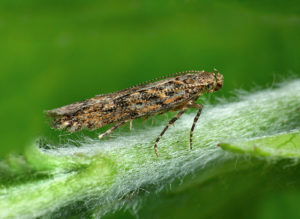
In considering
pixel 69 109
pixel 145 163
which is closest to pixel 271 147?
pixel 145 163

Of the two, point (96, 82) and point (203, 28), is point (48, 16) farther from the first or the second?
point (203, 28)

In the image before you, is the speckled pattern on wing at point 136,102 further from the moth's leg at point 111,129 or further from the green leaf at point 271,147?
the green leaf at point 271,147

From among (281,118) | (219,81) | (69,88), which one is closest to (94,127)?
(69,88)

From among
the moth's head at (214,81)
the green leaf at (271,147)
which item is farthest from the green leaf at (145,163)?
the moth's head at (214,81)

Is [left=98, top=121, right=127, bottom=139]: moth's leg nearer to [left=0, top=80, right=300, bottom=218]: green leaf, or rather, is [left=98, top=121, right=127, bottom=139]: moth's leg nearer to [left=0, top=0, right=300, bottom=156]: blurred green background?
[left=0, top=80, right=300, bottom=218]: green leaf

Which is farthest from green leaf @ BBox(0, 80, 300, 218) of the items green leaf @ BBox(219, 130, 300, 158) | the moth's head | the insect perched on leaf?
the moth's head

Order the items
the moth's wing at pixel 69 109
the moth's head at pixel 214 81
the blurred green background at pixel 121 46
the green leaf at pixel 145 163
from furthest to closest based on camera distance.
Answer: the moth's head at pixel 214 81, the blurred green background at pixel 121 46, the moth's wing at pixel 69 109, the green leaf at pixel 145 163
